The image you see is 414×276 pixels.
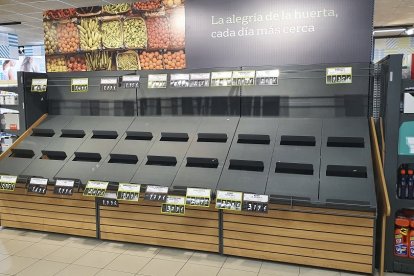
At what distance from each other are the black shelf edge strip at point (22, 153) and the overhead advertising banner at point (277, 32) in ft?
6.87

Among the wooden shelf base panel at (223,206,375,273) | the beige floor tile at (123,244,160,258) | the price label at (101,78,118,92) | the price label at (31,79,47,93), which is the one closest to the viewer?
the wooden shelf base panel at (223,206,375,273)

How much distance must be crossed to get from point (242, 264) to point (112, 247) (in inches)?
51.7

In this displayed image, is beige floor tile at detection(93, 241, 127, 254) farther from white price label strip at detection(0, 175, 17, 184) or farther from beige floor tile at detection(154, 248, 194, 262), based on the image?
white price label strip at detection(0, 175, 17, 184)

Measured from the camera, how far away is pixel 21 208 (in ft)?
12.8

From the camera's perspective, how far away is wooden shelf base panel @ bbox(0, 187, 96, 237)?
12.1 ft

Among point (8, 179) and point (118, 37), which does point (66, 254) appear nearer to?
point (8, 179)

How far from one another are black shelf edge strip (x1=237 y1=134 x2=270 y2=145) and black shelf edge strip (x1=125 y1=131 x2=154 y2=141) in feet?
3.19

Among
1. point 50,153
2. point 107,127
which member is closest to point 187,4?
point 107,127

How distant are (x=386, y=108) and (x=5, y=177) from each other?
12.4 feet

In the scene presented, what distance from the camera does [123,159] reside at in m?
3.73

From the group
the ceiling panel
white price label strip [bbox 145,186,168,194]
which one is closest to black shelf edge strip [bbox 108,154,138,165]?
white price label strip [bbox 145,186,168,194]

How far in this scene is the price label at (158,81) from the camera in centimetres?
372

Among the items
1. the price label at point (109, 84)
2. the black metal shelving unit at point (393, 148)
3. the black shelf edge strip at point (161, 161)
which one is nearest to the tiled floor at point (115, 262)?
the black metal shelving unit at point (393, 148)

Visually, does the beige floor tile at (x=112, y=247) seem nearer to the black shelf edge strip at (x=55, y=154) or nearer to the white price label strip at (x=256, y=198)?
the black shelf edge strip at (x=55, y=154)
